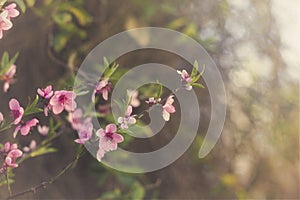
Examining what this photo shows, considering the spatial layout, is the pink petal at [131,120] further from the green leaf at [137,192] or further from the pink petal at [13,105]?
the green leaf at [137,192]

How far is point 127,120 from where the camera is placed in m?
0.89

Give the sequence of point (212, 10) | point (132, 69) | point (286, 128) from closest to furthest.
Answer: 1. point (132, 69)
2. point (212, 10)
3. point (286, 128)

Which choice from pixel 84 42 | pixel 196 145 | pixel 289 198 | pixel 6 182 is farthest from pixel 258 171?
pixel 6 182

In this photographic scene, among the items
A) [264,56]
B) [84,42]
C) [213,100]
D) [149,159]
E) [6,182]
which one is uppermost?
[264,56]

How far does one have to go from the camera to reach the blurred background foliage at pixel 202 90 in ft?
5.53

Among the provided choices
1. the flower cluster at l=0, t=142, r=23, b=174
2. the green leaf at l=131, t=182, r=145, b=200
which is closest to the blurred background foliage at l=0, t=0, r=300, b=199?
the green leaf at l=131, t=182, r=145, b=200

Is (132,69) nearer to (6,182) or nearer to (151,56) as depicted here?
(151,56)

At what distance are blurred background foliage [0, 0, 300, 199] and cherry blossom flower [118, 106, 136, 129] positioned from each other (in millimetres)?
714

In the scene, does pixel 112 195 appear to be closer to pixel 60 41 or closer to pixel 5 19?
pixel 60 41

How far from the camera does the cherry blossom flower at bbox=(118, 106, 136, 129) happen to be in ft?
2.90

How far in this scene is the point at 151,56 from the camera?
1.90 m

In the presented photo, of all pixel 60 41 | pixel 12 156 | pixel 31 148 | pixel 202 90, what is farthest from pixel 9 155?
pixel 202 90

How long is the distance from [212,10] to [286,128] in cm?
55

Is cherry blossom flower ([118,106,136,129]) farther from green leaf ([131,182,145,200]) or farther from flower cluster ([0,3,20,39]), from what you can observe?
green leaf ([131,182,145,200])
